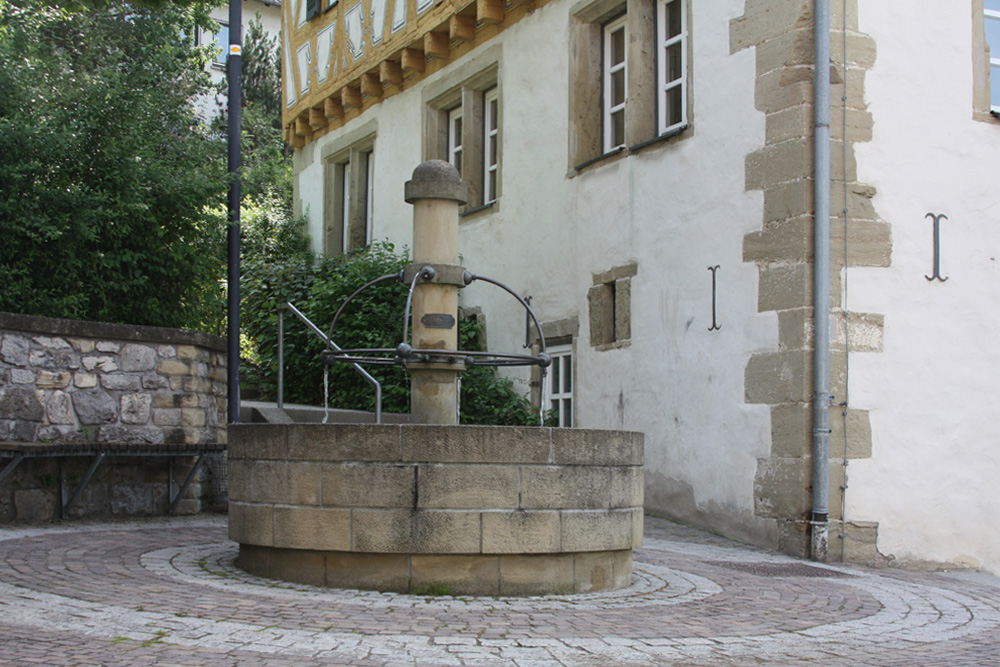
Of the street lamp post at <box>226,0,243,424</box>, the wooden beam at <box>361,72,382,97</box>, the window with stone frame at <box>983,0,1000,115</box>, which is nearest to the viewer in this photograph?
the window with stone frame at <box>983,0,1000,115</box>

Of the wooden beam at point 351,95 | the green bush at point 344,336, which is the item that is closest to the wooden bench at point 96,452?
the green bush at point 344,336

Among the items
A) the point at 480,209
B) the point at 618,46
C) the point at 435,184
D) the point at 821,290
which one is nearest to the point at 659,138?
the point at 618,46

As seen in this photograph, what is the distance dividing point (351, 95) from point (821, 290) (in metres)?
9.22

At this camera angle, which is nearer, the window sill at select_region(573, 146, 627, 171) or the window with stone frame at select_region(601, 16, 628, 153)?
the window sill at select_region(573, 146, 627, 171)

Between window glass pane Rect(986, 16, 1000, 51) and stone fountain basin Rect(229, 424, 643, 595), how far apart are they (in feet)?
18.5

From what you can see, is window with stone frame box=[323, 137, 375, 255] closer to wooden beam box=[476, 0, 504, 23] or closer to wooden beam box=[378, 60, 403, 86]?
wooden beam box=[378, 60, 403, 86]

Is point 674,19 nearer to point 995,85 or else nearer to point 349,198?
point 995,85

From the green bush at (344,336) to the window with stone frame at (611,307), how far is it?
1.31 metres

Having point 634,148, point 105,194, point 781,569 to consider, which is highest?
point 634,148

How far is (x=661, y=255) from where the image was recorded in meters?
10.4

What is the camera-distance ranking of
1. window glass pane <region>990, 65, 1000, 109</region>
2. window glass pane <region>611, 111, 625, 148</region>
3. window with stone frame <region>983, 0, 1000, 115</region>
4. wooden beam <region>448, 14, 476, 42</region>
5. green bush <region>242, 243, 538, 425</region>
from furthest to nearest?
wooden beam <region>448, 14, 476, 42</region> < green bush <region>242, 243, 538, 425</region> < window glass pane <region>611, 111, 625, 148</region> < window glass pane <region>990, 65, 1000, 109</region> < window with stone frame <region>983, 0, 1000, 115</region>

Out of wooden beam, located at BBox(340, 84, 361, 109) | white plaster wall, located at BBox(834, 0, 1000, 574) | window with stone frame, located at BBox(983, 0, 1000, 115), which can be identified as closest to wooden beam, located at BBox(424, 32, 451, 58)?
wooden beam, located at BBox(340, 84, 361, 109)

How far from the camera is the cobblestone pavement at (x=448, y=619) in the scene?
452 centimetres

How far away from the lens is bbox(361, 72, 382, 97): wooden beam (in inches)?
616
